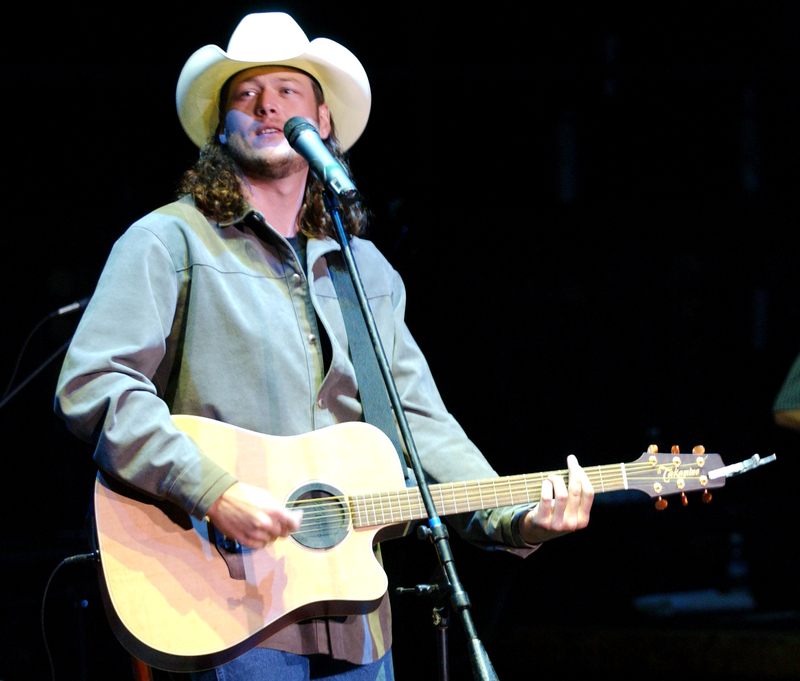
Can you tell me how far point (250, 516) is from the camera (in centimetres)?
214

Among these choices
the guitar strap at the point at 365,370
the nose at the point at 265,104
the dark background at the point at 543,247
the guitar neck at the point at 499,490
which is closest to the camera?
the guitar neck at the point at 499,490

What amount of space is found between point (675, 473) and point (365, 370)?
959 millimetres

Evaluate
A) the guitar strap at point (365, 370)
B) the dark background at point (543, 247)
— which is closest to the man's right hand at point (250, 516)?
the guitar strap at point (365, 370)

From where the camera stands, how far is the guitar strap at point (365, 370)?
262 centimetres

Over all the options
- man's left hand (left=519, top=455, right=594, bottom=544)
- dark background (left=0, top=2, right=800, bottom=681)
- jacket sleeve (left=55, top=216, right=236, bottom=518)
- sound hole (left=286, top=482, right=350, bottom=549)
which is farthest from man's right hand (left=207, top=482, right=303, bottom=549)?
dark background (left=0, top=2, right=800, bottom=681)

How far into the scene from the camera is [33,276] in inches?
222

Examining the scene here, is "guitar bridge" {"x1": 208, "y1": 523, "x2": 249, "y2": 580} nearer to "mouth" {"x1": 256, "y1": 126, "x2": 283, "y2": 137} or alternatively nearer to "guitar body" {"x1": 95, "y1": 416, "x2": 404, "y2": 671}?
"guitar body" {"x1": 95, "y1": 416, "x2": 404, "y2": 671}

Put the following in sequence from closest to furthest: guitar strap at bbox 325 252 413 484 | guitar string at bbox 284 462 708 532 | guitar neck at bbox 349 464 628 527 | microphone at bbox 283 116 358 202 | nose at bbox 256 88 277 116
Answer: microphone at bbox 283 116 358 202 < guitar string at bbox 284 462 708 532 < guitar neck at bbox 349 464 628 527 < guitar strap at bbox 325 252 413 484 < nose at bbox 256 88 277 116

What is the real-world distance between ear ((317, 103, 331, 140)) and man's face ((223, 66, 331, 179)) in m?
0.13

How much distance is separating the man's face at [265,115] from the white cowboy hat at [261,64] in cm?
5

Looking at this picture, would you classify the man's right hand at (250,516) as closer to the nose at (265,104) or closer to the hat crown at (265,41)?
the nose at (265,104)

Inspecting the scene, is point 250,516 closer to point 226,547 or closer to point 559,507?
point 226,547

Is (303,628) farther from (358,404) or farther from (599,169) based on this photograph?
(599,169)

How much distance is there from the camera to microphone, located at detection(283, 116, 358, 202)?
212 centimetres
